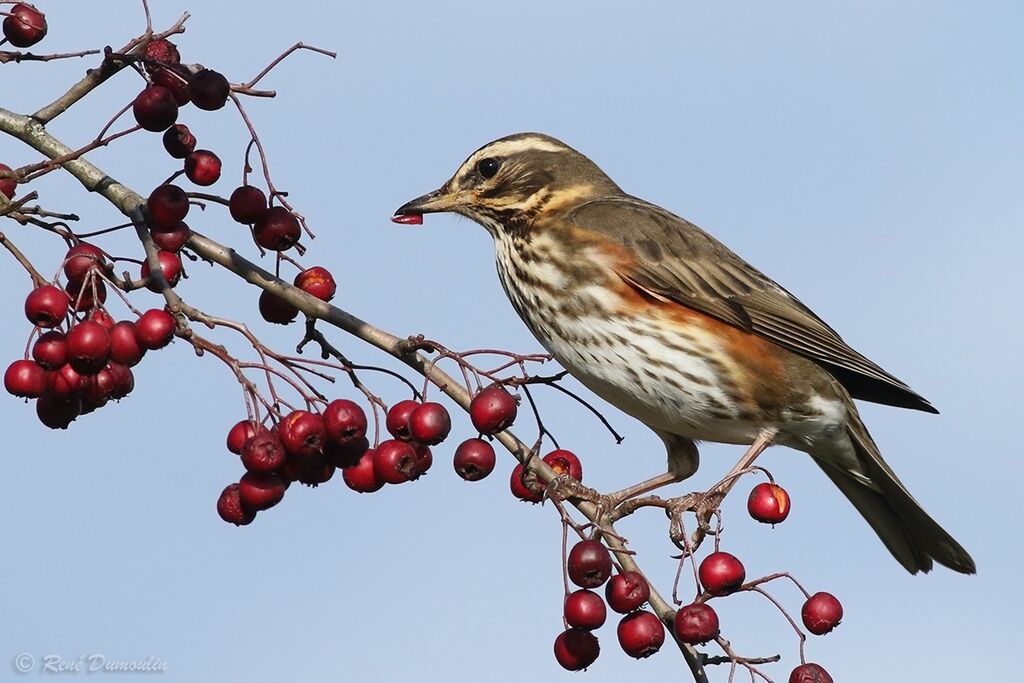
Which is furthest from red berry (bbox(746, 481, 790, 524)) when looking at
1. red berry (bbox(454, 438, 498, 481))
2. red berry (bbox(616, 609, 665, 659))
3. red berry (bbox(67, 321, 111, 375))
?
red berry (bbox(67, 321, 111, 375))

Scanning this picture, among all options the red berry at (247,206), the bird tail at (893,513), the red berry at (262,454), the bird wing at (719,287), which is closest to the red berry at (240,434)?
the red berry at (262,454)

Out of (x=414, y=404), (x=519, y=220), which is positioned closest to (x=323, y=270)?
(x=414, y=404)

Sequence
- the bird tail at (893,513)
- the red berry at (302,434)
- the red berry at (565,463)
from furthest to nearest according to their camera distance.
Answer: the bird tail at (893,513) → the red berry at (565,463) → the red berry at (302,434)

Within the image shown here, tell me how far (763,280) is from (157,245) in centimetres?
433

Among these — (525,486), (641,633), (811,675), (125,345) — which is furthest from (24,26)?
(811,675)

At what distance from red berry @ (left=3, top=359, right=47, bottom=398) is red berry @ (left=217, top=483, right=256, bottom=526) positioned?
2.02ft

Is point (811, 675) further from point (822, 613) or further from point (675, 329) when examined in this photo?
point (675, 329)

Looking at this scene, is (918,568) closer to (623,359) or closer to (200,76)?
(623,359)

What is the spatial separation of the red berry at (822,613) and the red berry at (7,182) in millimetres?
2962

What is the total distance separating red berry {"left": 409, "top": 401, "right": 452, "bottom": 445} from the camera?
381 centimetres

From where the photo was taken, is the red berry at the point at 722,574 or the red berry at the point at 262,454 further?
the red berry at the point at 722,574

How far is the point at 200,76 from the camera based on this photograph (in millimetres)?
3672

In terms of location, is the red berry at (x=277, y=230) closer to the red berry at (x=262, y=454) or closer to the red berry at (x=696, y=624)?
the red berry at (x=262, y=454)

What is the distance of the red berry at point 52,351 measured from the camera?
3.55 metres
